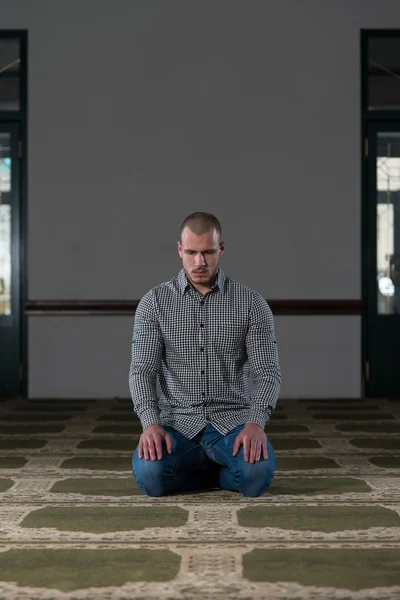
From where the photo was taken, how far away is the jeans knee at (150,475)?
109 inches

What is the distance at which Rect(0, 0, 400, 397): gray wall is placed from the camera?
6.32 m

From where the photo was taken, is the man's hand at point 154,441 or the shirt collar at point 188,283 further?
the shirt collar at point 188,283

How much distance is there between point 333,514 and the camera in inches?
101

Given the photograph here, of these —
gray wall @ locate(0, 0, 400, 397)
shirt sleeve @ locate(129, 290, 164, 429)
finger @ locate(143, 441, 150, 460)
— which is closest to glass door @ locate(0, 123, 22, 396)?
gray wall @ locate(0, 0, 400, 397)

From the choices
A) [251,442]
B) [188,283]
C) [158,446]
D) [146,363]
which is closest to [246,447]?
[251,442]

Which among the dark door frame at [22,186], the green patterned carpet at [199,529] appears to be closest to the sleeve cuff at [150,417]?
the green patterned carpet at [199,529]

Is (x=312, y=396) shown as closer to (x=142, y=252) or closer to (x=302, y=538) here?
(x=142, y=252)

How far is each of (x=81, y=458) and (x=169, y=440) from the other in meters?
1.07

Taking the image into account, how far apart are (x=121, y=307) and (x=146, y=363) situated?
346 cm

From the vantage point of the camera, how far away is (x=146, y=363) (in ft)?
9.40

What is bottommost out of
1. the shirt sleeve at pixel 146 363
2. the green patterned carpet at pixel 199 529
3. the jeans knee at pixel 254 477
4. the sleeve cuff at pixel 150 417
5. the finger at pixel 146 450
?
the green patterned carpet at pixel 199 529

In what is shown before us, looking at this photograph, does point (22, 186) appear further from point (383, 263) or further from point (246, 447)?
point (246, 447)

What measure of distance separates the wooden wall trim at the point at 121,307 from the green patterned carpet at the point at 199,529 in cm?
226

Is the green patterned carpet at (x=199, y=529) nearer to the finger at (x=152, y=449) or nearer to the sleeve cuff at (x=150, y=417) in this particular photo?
the finger at (x=152, y=449)
